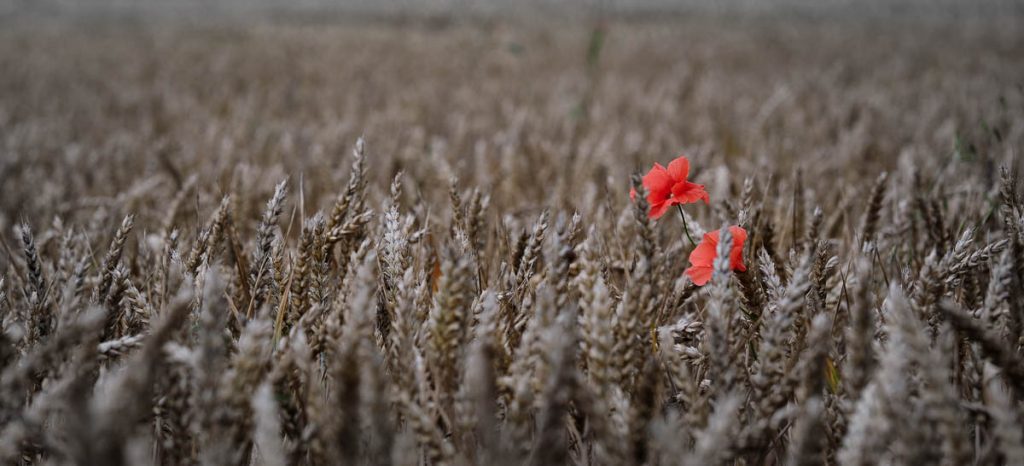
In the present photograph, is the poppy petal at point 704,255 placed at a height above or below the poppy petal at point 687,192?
below

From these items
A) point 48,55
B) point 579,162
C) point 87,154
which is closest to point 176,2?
point 48,55

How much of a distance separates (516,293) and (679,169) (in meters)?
0.38

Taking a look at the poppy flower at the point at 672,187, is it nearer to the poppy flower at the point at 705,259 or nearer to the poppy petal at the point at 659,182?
the poppy petal at the point at 659,182

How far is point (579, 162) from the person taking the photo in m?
2.16

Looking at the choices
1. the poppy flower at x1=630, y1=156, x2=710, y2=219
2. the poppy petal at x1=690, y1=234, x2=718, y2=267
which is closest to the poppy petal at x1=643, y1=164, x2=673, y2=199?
the poppy flower at x1=630, y1=156, x2=710, y2=219

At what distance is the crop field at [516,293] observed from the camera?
58 cm

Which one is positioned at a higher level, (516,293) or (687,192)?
(687,192)

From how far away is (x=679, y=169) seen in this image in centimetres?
108

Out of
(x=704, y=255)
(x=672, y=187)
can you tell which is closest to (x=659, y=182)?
(x=672, y=187)

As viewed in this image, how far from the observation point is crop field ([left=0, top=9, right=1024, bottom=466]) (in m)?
0.58

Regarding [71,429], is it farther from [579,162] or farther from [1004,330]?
[579,162]

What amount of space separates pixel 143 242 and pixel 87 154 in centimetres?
182

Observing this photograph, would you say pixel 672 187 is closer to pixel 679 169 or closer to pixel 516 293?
pixel 679 169

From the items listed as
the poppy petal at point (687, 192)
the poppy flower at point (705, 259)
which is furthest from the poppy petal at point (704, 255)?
the poppy petal at point (687, 192)
